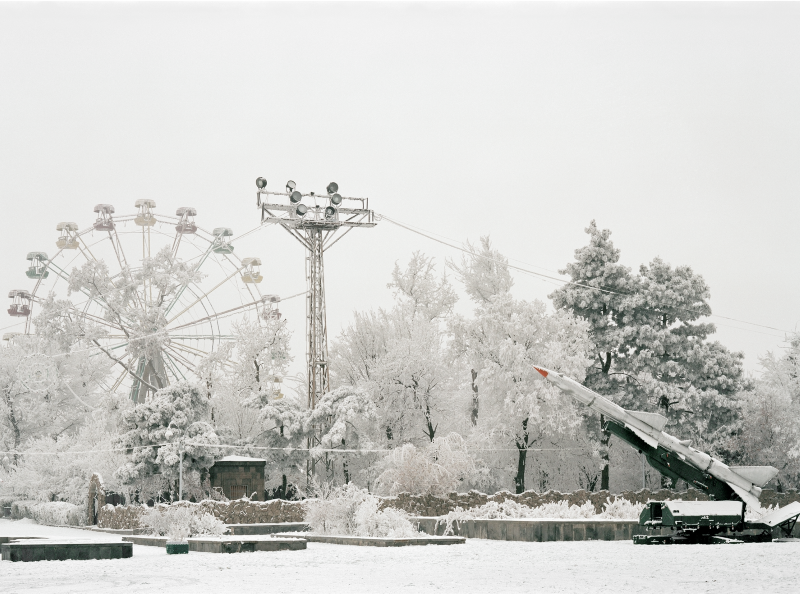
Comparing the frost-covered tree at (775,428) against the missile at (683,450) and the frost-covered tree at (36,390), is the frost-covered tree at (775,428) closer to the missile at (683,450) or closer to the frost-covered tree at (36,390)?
the missile at (683,450)

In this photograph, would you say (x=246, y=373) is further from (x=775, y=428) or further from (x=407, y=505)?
(x=775, y=428)

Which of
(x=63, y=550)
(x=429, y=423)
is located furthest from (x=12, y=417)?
(x=63, y=550)

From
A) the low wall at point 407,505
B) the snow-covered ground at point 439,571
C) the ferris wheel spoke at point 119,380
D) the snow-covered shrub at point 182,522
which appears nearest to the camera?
the snow-covered ground at point 439,571

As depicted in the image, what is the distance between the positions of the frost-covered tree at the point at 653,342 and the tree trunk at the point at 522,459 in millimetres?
2772

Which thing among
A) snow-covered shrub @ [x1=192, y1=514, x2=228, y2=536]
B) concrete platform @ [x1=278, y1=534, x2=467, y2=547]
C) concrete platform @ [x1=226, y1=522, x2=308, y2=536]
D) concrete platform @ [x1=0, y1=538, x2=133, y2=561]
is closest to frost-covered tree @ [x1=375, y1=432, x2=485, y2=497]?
concrete platform @ [x1=226, y1=522, x2=308, y2=536]

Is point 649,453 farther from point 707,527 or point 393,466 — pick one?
point 393,466

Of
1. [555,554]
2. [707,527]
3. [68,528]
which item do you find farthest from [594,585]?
[68,528]

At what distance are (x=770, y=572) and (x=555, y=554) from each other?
4184 mm

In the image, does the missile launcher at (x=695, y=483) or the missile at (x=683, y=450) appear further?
the missile at (x=683, y=450)

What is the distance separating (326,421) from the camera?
3341 centimetres

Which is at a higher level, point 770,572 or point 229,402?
point 229,402

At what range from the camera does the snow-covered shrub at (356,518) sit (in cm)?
2073

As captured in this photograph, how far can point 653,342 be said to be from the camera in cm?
3472

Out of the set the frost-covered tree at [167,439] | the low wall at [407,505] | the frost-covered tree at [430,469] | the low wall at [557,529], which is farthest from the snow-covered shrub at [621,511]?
the frost-covered tree at [167,439]
